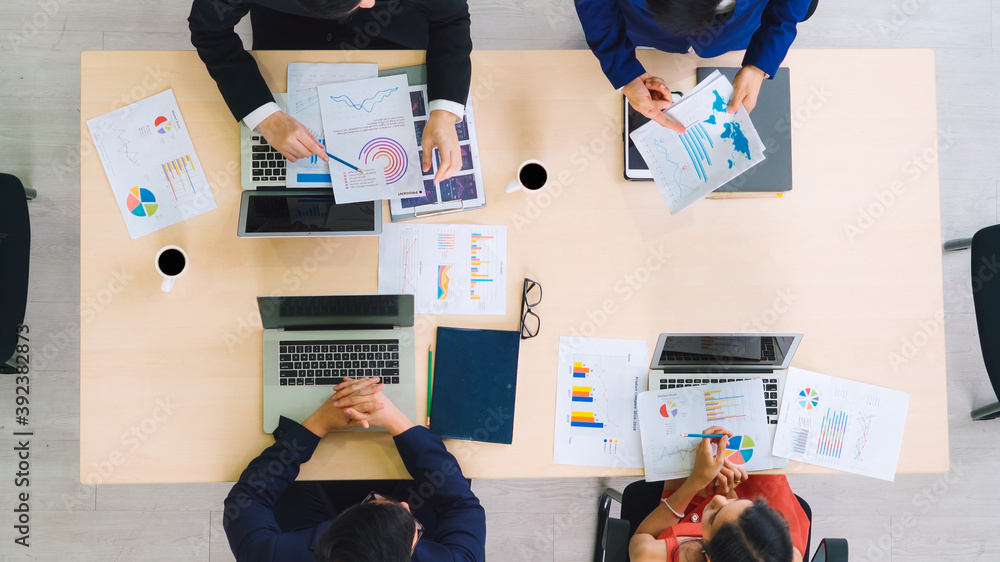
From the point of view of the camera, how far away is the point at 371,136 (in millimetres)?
1484

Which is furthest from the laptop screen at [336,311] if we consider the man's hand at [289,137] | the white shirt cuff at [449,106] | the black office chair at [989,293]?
the black office chair at [989,293]

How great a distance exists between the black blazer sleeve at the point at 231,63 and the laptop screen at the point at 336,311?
0.46 metres

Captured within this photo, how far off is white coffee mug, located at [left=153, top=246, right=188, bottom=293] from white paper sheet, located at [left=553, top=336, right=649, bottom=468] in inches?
37.2

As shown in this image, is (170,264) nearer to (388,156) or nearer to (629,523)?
(388,156)

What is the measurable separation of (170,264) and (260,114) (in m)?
0.42

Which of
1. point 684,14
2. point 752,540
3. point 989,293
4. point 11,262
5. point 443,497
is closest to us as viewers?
point 684,14

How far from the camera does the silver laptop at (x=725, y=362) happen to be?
148 centimetres

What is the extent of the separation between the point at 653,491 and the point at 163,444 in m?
1.31

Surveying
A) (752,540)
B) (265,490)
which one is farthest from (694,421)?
(265,490)

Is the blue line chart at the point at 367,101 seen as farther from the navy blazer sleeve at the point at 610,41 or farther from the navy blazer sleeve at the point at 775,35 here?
the navy blazer sleeve at the point at 775,35

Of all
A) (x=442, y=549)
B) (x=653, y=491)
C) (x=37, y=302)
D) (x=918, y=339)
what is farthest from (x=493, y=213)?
(x=37, y=302)

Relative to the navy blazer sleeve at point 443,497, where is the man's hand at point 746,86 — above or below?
above

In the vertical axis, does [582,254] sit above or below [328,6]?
below

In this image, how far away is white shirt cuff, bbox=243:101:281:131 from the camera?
1440mm
